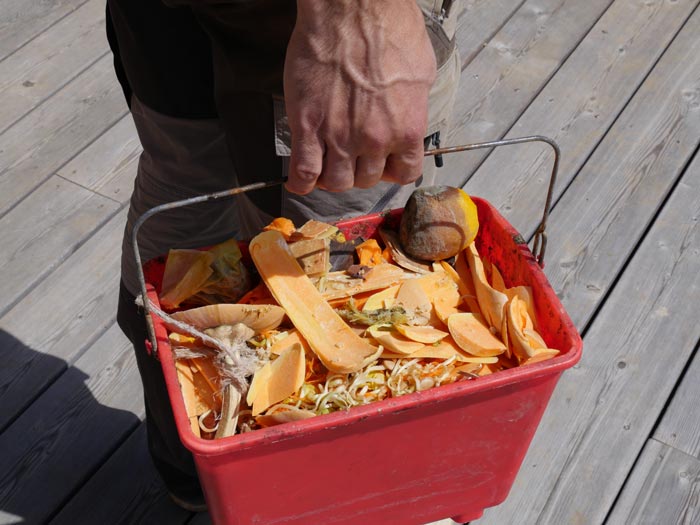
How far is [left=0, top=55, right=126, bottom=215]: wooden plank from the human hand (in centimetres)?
128

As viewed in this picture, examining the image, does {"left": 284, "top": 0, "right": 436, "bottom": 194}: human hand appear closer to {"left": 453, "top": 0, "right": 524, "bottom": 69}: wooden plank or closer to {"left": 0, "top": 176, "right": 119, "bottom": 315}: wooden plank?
{"left": 0, "top": 176, "right": 119, "bottom": 315}: wooden plank

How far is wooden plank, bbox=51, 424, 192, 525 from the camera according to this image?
1.36m

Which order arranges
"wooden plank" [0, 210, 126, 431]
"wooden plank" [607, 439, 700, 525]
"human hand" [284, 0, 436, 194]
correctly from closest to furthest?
"human hand" [284, 0, 436, 194] < "wooden plank" [607, 439, 700, 525] < "wooden plank" [0, 210, 126, 431]

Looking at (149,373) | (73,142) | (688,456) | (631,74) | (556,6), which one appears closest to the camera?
(149,373)

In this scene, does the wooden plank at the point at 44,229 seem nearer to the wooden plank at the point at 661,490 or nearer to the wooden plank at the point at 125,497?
the wooden plank at the point at 125,497

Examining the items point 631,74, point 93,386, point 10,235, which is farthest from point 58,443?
point 631,74

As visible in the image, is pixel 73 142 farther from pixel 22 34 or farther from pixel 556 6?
pixel 556 6

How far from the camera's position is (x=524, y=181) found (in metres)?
1.86

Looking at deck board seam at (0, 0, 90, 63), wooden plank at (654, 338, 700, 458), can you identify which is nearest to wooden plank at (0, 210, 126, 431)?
deck board seam at (0, 0, 90, 63)

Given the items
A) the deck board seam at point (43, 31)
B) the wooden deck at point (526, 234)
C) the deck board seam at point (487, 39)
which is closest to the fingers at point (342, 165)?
the wooden deck at point (526, 234)

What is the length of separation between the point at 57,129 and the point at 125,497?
98 centimetres

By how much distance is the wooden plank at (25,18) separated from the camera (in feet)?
7.15

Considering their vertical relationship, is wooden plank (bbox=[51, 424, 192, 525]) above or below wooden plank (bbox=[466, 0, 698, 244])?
below

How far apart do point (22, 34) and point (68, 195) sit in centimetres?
63
